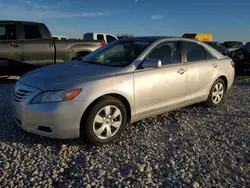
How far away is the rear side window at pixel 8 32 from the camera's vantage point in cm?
670

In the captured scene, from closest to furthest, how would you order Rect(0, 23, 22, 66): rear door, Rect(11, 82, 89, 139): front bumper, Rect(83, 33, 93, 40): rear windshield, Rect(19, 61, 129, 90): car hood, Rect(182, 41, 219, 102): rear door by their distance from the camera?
Rect(11, 82, 89, 139): front bumper → Rect(19, 61, 129, 90): car hood → Rect(182, 41, 219, 102): rear door → Rect(0, 23, 22, 66): rear door → Rect(83, 33, 93, 40): rear windshield

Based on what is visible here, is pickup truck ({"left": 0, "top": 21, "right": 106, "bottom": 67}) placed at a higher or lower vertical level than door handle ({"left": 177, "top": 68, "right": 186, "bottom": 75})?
higher

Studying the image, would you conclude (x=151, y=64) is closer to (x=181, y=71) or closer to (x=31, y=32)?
Result: (x=181, y=71)

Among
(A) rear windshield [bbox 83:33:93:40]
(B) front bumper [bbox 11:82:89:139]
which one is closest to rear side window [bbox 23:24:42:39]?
(B) front bumper [bbox 11:82:89:139]

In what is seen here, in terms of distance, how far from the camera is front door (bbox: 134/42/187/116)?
11.6ft

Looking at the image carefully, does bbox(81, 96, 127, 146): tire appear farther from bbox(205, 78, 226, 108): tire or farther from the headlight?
bbox(205, 78, 226, 108): tire

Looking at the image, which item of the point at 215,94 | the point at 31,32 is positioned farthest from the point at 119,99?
the point at 31,32

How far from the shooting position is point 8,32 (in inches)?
268

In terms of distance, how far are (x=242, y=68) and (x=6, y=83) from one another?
7.96 meters

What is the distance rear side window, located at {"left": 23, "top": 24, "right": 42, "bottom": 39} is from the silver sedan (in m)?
3.58

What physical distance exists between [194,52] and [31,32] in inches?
195

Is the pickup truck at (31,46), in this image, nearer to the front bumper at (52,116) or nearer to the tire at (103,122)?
the front bumper at (52,116)

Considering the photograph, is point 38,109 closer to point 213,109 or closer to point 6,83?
point 213,109

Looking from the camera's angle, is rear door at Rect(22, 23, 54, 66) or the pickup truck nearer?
the pickup truck
